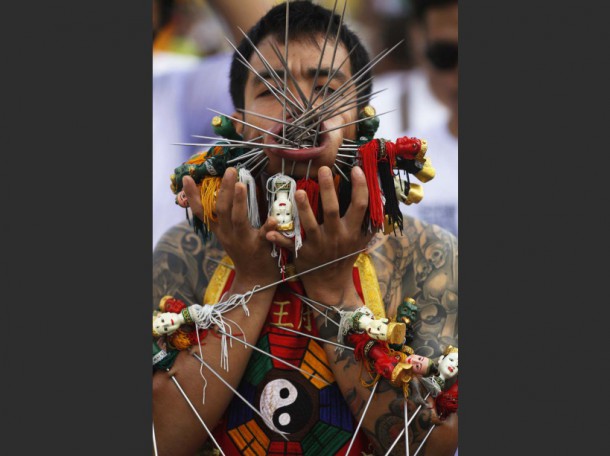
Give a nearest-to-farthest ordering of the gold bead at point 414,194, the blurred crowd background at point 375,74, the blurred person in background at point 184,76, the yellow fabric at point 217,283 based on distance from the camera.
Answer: the gold bead at point 414,194, the yellow fabric at point 217,283, the blurred crowd background at point 375,74, the blurred person in background at point 184,76

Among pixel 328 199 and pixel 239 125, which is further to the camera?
pixel 239 125

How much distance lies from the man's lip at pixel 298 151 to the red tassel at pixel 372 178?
19cm

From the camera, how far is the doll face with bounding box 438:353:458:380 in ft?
12.4

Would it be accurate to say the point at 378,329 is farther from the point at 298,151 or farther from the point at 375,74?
the point at 375,74

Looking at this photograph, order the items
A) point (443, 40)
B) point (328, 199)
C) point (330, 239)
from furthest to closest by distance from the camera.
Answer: point (443, 40) → point (330, 239) → point (328, 199)

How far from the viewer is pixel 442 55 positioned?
13.9 feet

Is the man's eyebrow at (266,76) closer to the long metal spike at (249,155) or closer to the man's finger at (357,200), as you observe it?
the long metal spike at (249,155)

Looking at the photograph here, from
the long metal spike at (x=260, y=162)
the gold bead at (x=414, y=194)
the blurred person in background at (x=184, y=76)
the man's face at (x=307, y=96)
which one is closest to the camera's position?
the man's face at (x=307, y=96)

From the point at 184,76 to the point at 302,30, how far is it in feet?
2.86

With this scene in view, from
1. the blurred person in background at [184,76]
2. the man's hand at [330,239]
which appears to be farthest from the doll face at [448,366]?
the blurred person in background at [184,76]

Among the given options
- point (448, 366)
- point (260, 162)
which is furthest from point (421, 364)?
point (260, 162)

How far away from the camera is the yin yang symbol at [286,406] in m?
3.84

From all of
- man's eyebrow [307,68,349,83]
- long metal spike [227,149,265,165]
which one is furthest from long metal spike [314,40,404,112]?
long metal spike [227,149,265,165]

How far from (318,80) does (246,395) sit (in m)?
1.45
